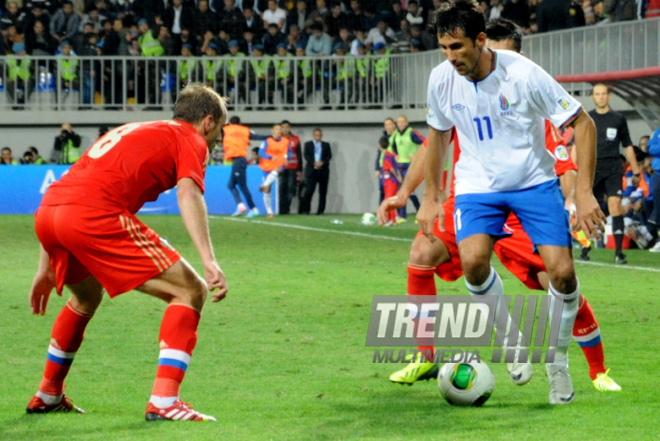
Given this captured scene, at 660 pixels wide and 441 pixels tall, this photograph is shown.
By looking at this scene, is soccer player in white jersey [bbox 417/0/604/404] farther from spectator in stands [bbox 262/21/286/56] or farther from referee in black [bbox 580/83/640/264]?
spectator in stands [bbox 262/21/286/56]

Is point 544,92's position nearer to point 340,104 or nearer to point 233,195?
point 233,195

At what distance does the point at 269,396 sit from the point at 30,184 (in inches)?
773

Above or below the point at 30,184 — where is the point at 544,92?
above

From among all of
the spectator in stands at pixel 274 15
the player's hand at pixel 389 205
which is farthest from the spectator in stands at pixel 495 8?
the player's hand at pixel 389 205

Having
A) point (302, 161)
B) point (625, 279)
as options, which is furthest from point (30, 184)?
point (625, 279)

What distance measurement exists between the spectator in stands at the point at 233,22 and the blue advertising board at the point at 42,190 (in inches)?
209

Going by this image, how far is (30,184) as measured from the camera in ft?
80.7

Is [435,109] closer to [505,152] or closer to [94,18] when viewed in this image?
[505,152]

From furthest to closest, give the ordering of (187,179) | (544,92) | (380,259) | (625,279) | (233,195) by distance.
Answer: (233,195)
(380,259)
(625,279)
(544,92)
(187,179)

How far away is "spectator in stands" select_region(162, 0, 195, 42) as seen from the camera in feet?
93.9

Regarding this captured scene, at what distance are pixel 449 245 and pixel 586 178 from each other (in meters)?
1.22

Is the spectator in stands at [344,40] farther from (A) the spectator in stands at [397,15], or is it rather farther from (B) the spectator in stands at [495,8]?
(B) the spectator in stands at [495,8]

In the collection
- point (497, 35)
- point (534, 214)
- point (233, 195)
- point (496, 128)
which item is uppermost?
point (497, 35)

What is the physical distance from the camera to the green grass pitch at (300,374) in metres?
5.18
